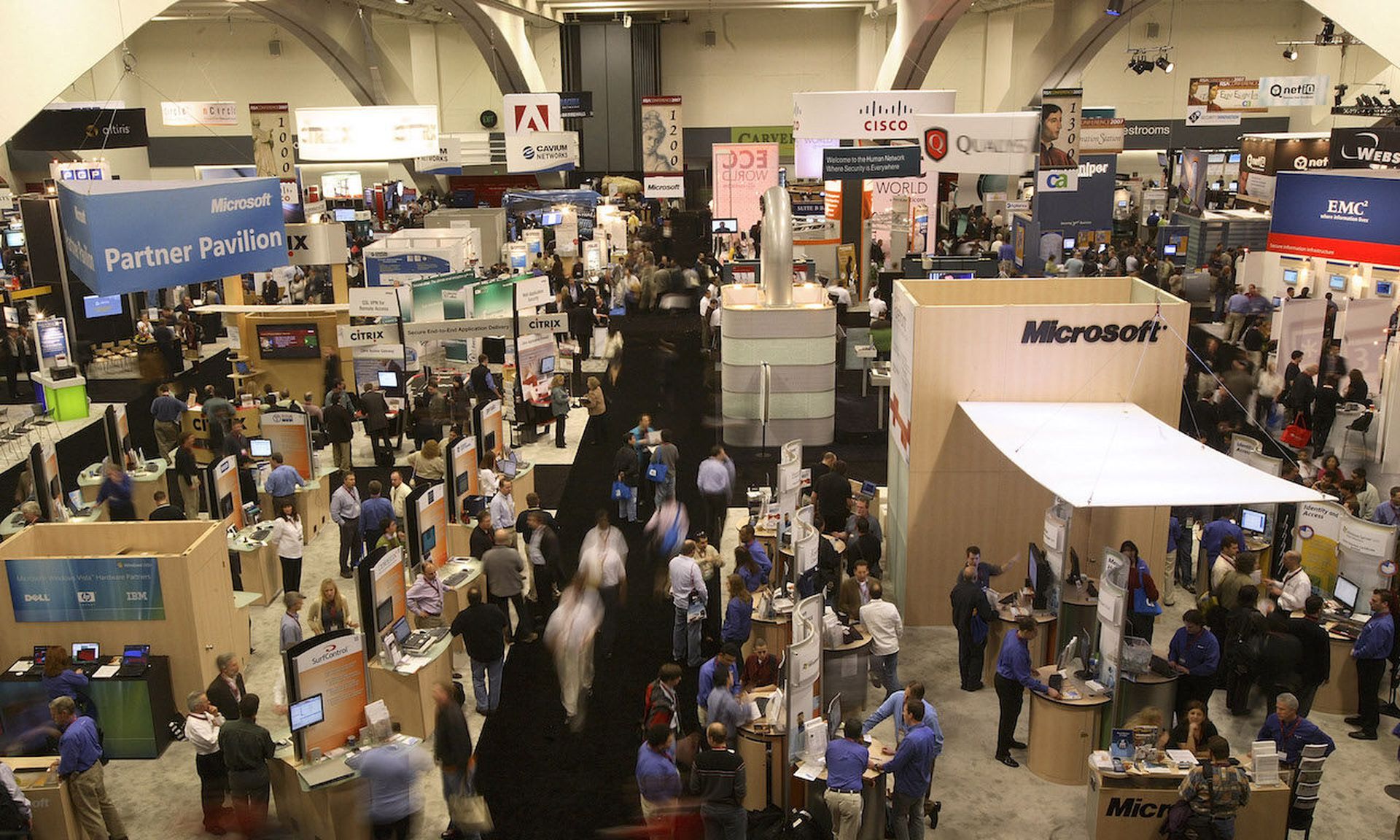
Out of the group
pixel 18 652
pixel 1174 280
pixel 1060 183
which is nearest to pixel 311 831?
pixel 18 652

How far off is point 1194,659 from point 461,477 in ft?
22.5

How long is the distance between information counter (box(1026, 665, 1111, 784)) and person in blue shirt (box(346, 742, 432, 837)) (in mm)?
4155

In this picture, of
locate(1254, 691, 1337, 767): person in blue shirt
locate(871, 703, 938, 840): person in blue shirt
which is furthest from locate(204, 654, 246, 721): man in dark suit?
locate(1254, 691, 1337, 767): person in blue shirt

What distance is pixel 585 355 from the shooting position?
834 inches

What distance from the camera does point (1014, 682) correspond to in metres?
7.96

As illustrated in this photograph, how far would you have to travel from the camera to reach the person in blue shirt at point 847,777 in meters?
6.72

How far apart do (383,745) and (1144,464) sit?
553 cm

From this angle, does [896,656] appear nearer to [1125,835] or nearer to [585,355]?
[1125,835]

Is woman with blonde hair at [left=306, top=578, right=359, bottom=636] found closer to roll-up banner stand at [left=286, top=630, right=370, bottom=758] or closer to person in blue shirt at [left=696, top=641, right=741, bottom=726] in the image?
roll-up banner stand at [left=286, top=630, right=370, bottom=758]

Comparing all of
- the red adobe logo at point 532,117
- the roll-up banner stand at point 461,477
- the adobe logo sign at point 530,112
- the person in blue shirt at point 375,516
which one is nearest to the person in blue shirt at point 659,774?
the person in blue shirt at point 375,516

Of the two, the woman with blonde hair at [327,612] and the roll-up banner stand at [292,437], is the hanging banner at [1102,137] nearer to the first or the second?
the roll-up banner stand at [292,437]

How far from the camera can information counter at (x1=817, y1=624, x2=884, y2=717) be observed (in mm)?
8523

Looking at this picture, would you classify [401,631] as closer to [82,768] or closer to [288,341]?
[82,768]

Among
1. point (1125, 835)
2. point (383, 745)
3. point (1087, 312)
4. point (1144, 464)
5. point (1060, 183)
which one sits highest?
point (1060, 183)
